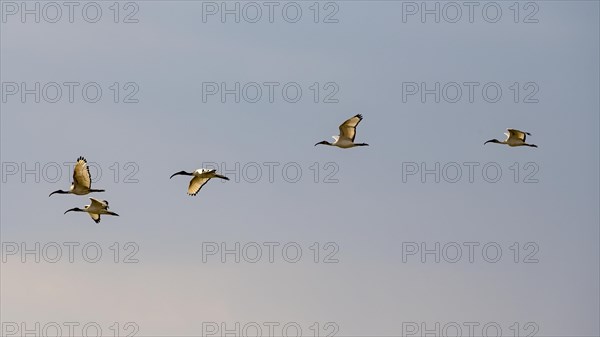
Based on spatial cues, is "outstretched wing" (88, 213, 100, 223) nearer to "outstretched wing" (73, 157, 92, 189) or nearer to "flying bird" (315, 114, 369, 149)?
"outstretched wing" (73, 157, 92, 189)

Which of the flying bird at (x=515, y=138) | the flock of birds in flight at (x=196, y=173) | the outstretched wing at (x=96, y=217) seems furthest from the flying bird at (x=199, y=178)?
the flying bird at (x=515, y=138)

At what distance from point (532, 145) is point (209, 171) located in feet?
45.4

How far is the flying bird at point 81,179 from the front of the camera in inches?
2677

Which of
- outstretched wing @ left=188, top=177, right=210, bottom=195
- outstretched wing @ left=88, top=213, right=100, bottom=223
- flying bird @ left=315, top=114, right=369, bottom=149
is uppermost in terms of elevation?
flying bird @ left=315, top=114, right=369, bottom=149

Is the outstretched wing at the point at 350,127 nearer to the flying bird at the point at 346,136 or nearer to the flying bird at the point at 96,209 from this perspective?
the flying bird at the point at 346,136

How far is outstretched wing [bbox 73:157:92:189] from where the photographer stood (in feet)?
223

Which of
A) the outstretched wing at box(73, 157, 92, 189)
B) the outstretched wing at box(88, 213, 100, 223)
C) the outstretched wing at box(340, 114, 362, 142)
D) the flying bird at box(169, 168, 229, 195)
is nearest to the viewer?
the outstretched wing at box(73, 157, 92, 189)

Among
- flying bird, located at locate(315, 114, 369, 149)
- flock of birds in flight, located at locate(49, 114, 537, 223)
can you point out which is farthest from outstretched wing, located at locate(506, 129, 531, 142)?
flying bird, located at locate(315, 114, 369, 149)

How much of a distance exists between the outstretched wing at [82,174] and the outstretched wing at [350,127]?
34.6ft

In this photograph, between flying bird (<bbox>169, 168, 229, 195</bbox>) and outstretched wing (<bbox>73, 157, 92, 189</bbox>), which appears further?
flying bird (<bbox>169, 168, 229, 195</bbox>)

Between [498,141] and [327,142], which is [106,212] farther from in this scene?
[498,141]

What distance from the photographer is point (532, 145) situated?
7225 centimetres

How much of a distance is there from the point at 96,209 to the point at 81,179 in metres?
5.17

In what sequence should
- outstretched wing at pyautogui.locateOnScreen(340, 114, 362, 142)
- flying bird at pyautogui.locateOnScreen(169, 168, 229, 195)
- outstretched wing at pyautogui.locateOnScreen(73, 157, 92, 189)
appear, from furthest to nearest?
flying bird at pyautogui.locateOnScreen(169, 168, 229, 195) → outstretched wing at pyautogui.locateOnScreen(340, 114, 362, 142) → outstretched wing at pyautogui.locateOnScreen(73, 157, 92, 189)
